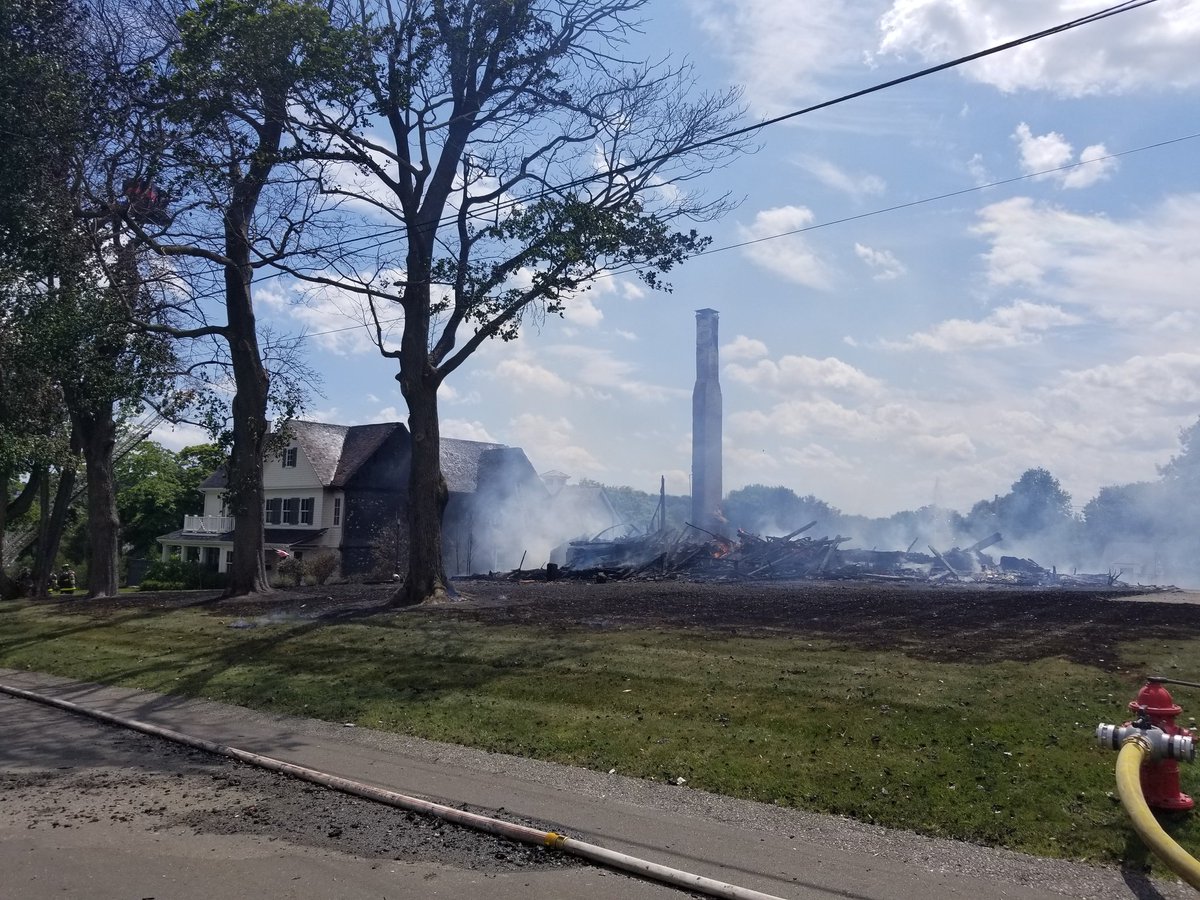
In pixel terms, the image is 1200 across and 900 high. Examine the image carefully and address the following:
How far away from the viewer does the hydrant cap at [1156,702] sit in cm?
618

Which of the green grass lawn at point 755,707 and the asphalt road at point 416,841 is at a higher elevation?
the green grass lawn at point 755,707

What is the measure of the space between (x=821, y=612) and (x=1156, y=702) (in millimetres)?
10497

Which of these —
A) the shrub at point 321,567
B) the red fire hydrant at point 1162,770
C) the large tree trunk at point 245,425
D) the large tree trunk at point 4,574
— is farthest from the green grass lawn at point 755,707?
the shrub at point 321,567

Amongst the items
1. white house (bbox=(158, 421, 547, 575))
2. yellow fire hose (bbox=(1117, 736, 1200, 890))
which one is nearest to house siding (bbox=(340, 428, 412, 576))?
white house (bbox=(158, 421, 547, 575))

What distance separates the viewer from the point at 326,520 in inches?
1786

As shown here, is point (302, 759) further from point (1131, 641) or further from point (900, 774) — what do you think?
point (1131, 641)

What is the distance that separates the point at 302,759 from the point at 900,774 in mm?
5151

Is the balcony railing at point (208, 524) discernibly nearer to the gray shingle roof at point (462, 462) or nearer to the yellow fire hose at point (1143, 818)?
the gray shingle roof at point (462, 462)

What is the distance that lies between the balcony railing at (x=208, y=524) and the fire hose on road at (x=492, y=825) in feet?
149

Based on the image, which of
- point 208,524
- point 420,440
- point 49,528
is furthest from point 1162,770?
point 208,524

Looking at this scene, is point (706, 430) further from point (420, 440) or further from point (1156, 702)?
point (1156, 702)

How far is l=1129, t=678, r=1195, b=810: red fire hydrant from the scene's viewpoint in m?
6.16

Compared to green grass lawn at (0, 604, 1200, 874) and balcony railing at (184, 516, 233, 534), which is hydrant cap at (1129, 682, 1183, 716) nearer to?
green grass lawn at (0, 604, 1200, 874)

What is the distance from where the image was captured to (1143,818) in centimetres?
488
